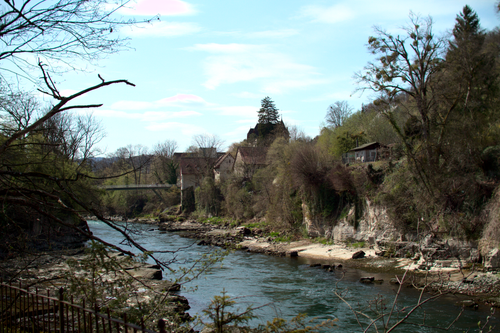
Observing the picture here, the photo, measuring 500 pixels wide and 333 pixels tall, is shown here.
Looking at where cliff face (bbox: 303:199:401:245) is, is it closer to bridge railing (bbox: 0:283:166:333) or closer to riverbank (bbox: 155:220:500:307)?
riverbank (bbox: 155:220:500:307)

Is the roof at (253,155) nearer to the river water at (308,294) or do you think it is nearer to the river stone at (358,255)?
the river water at (308,294)

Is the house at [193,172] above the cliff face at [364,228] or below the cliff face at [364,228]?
above

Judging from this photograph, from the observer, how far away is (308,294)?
50.3ft

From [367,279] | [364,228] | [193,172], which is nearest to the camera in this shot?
[367,279]

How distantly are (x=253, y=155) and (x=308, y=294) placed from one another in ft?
122

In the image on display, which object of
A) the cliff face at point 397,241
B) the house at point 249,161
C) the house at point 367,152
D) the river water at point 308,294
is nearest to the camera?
the river water at point 308,294

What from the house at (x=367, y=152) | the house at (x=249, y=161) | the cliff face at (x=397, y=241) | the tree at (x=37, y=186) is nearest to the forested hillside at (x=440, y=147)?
the cliff face at (x=397, y=241)

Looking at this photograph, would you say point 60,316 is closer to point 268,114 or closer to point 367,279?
point 367,279

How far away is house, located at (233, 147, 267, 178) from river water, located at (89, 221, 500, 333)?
84.8ft

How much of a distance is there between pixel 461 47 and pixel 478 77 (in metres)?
1.97

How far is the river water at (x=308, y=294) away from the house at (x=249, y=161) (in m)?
25.9

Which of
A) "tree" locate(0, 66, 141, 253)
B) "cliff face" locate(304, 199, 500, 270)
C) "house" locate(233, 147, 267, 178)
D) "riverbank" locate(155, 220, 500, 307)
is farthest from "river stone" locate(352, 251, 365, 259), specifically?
"house" locate(233, 147, 267, 178)

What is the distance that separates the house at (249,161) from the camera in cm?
4866

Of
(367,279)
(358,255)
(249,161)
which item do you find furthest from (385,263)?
(249,161)
